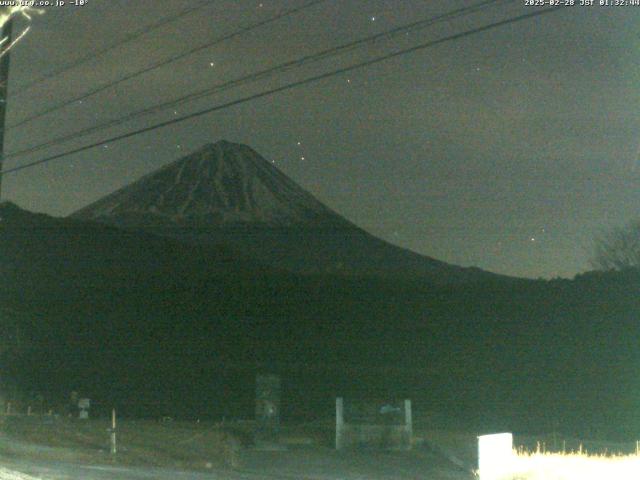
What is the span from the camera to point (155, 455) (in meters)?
18.2

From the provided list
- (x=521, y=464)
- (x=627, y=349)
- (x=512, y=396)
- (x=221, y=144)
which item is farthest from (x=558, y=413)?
(x=221, y=144)

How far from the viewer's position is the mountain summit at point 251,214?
95188 mm

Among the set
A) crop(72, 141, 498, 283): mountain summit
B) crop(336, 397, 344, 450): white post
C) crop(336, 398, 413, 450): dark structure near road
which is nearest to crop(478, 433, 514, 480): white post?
crop(336, 398, 413, 450): dark structure near road

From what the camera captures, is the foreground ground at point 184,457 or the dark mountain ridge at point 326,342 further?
the dark mountain ridge at point 326,342

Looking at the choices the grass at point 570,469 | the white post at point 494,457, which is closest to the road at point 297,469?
the grass at point 570,469

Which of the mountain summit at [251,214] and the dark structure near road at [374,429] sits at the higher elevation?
the mountain summit at [251,214]

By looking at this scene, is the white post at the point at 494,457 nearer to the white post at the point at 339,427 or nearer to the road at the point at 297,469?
the road at the point at 297,469

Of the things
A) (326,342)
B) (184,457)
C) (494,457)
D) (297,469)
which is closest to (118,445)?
(184,457)

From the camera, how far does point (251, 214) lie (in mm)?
106500

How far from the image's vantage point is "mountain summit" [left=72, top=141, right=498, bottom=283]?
95.2 metres

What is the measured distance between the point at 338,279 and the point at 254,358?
47.6ft

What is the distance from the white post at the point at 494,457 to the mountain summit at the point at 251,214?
236 ft

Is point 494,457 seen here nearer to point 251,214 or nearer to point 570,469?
point 570,469

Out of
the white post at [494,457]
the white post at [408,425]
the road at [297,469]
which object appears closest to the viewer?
the road at [297,469]
